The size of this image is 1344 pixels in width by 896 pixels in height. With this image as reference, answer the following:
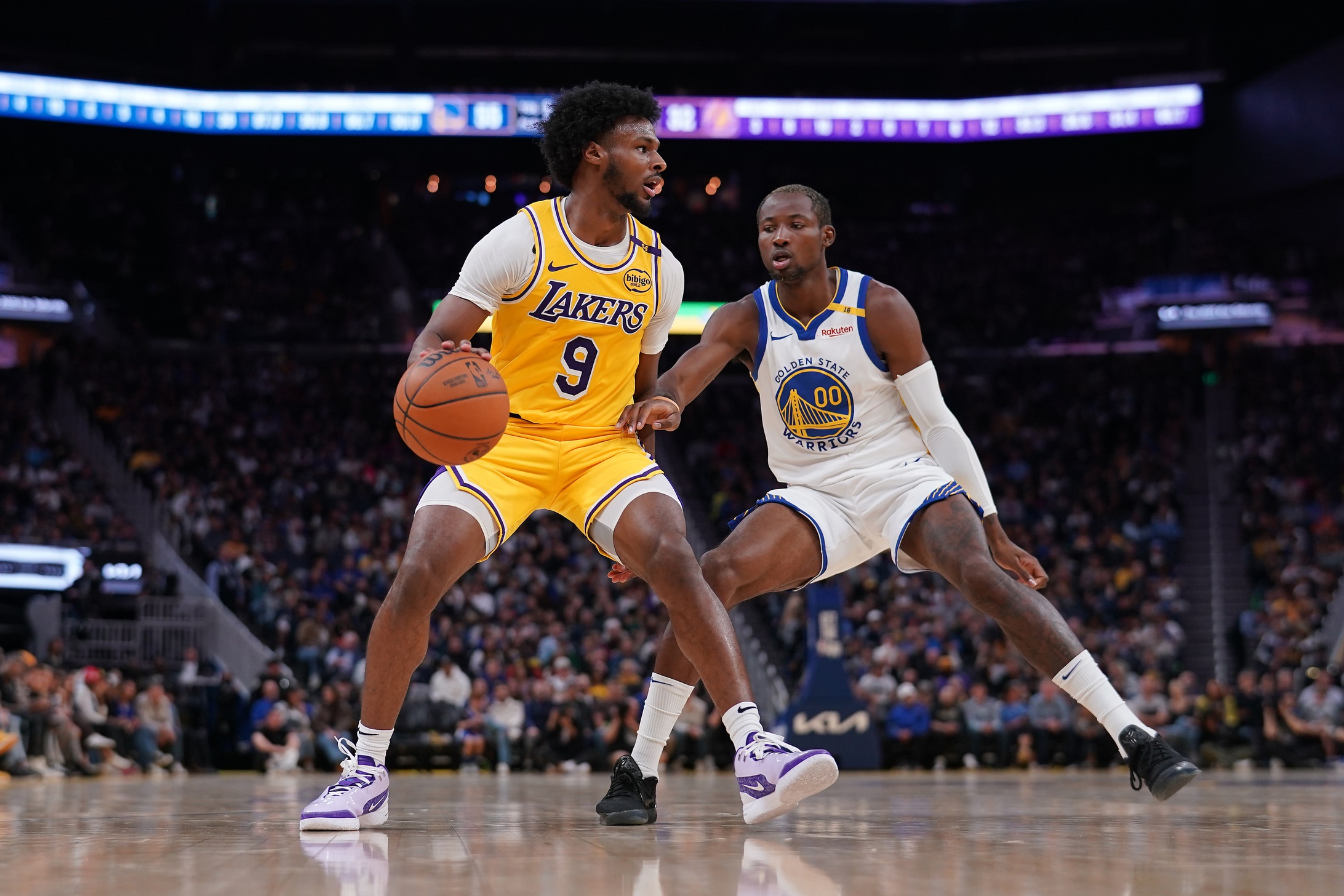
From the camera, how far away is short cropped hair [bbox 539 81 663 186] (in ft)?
15.4

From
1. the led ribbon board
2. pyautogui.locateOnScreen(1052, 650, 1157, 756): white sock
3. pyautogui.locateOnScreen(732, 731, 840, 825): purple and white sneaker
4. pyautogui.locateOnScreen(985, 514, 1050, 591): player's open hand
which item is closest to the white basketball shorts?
pyautogui.locateOnScreen(985, 514, 1050, 591): player's open hand

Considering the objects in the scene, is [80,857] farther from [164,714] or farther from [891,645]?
[891,645]

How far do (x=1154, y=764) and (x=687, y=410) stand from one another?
1991 centimetres

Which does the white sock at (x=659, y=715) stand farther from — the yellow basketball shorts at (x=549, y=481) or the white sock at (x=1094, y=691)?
the white sock at (x=1094, y=691)

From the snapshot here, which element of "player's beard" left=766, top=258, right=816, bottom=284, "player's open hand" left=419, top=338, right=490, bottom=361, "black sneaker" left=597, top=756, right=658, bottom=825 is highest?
"player's beard" left=766, top=258, right=816, bottom=284

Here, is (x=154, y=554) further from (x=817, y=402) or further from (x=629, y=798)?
(x=629, y=798)

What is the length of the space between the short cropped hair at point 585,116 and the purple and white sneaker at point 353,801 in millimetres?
2092

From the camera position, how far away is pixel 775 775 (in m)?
4.02

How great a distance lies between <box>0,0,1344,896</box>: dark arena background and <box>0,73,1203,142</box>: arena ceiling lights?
0.07 meters

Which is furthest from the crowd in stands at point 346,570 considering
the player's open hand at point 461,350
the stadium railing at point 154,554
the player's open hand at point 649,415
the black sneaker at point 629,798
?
the player's open hand at point 461,350

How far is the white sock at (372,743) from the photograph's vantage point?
4.32m

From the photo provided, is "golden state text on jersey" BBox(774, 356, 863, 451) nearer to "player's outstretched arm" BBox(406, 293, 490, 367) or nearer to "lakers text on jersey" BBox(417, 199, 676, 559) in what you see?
"lakers text on jersey" BBox(417, 199, 676, 559)

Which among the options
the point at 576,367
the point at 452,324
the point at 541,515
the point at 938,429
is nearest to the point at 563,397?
the point at 576,367

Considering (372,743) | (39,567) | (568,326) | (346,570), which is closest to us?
(372,743)
